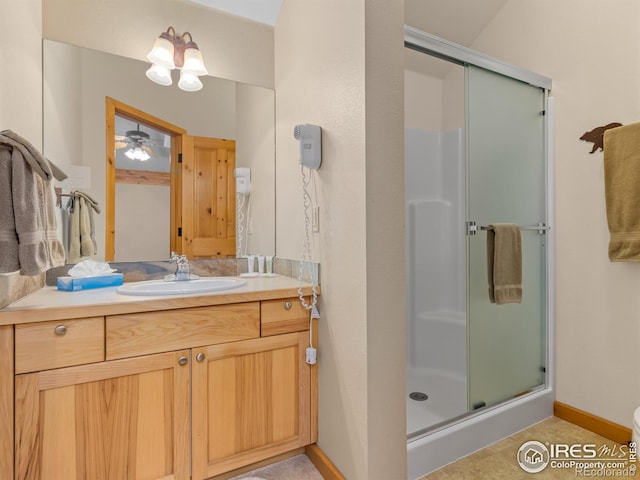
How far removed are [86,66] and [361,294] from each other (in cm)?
172

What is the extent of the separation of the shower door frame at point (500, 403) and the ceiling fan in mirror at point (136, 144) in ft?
4.58

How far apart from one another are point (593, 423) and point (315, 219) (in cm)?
187

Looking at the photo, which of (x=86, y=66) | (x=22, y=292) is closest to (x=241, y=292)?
(x=22, y=292)

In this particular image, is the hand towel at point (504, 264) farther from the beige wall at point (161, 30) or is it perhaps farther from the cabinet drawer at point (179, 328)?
the beige wall at point (161, 30)

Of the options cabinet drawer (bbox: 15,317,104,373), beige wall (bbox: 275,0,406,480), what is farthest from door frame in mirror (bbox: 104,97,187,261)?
beige wall (bbox: 275,0,406,480)

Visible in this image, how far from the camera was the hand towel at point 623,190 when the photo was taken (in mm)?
1544

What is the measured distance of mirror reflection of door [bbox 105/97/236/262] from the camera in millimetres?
1687

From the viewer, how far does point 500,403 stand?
1798 millimetres

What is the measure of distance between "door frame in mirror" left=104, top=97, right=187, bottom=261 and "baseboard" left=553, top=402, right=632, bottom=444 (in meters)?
2.39

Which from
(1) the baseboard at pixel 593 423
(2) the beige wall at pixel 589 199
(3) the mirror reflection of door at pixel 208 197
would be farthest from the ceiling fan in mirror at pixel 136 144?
(1) the baseboard at pixel 593 423

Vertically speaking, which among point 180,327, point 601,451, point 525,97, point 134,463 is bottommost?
point 601,451

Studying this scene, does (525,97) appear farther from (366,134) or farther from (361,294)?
(361,294)

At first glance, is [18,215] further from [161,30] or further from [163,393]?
[161,30]

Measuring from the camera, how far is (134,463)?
120cm
